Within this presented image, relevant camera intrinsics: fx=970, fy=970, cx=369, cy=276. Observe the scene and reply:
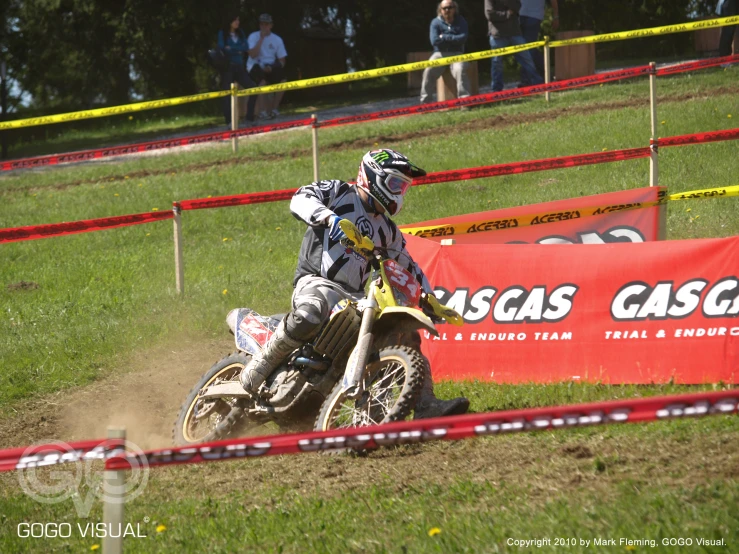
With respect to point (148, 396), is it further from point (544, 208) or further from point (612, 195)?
point (612, 195)

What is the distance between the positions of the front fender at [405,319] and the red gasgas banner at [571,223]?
112 inches

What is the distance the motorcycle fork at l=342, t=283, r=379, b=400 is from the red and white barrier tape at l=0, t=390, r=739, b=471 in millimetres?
1993

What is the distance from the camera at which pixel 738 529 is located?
168 inches

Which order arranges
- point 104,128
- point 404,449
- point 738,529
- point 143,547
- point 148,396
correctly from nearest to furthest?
point 738,529, point 143,547, point 404,449, point 148,396, point 104,128

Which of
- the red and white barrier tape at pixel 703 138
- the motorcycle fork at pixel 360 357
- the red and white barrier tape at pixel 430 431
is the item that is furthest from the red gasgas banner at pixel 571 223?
the red and white barrier tape at pixel 430 431

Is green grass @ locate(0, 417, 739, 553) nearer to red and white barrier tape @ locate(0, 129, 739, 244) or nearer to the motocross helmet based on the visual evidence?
the motocross helmet

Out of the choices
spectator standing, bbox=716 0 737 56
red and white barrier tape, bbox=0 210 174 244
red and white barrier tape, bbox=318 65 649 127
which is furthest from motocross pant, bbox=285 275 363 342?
spectator standing, bbox=716 0 737 56

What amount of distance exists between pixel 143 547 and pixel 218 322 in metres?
5.52

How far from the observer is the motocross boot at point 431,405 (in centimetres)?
606

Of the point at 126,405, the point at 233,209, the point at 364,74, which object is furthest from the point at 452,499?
the point at 364,74

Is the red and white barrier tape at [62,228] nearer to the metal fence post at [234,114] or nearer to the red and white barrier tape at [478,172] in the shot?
the red and white barrier tape at [478,172]

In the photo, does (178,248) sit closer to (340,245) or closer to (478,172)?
(478,172)

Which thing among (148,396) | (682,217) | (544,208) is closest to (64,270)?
(148,396)

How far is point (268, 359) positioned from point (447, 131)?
11921 millimetres
